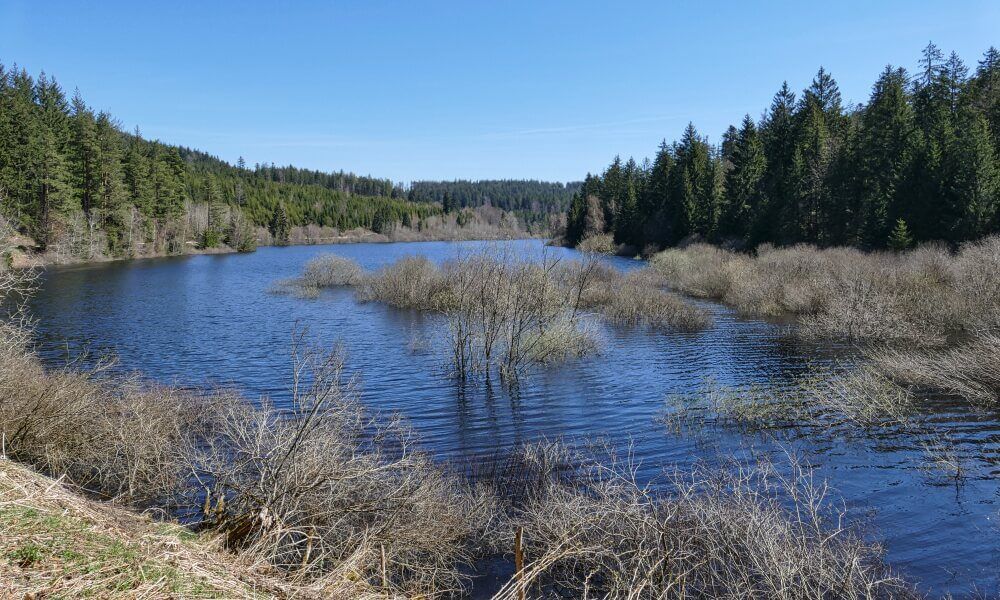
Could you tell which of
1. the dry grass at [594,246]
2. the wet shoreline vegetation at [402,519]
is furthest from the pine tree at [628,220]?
the wet shoreline vegetation at [402,519]

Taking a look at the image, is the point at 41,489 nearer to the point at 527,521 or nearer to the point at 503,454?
the point at 527,521

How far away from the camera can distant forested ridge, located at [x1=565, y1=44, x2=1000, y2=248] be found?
33406 mm

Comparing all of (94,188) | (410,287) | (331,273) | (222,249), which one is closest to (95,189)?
(94,188)

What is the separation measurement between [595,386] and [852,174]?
35918 millimetres

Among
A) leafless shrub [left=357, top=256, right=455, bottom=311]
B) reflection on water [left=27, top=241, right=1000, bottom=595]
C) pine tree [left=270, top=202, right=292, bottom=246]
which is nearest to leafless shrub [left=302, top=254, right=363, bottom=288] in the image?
leafless shrub [left=357, top=256, right=455, bottom=311]

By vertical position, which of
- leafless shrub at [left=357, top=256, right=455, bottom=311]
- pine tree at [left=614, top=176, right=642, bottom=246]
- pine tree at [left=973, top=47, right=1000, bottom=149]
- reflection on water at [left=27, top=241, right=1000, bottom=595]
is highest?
pine tree at [left=973, top=47, right=1000, bottom=149]

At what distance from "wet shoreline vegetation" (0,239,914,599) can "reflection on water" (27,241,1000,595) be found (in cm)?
124

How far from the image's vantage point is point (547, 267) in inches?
782

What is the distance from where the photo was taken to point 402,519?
7.36 meters

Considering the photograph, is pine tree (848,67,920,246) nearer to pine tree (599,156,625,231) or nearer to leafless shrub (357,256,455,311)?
leafless shrub (357,256,455,311)

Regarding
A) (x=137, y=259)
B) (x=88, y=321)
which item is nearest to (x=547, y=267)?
(x=88, y=321)

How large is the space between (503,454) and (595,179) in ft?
288

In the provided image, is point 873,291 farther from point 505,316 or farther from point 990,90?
point 990,90

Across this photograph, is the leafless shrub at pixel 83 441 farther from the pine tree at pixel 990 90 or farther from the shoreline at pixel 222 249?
the pine tree at pixel 990 90
